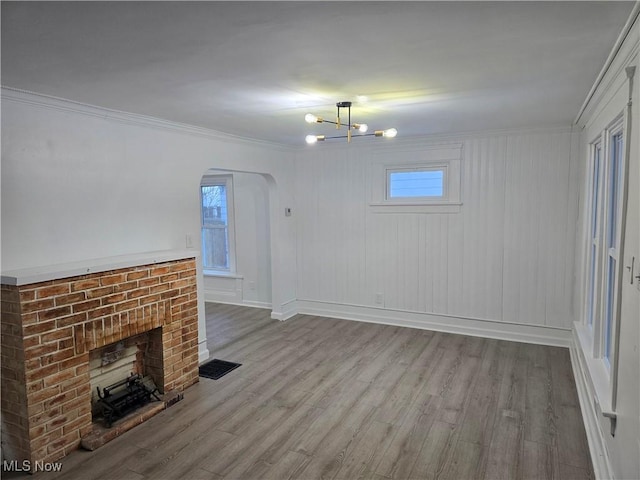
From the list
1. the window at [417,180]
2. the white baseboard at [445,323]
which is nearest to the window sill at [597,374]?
the white baseboard at [445,323]

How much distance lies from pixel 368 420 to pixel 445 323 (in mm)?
2338

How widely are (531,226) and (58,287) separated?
4.44m

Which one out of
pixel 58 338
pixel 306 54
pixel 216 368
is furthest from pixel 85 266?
pixel 306 54

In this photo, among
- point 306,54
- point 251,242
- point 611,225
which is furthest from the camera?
point 251,242

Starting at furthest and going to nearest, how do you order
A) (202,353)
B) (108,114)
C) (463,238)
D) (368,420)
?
(463,238)
(202,353)
(108,114)
(368,420)

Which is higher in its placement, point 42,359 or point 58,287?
point 58,287

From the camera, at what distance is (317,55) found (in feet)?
6.59

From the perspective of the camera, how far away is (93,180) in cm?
311

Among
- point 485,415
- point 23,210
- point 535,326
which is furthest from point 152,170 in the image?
point 535,326

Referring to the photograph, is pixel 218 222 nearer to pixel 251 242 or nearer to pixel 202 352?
pixel 251 242

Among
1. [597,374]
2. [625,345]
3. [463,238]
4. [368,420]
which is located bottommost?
[368,420]

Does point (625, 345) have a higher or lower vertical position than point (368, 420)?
higher

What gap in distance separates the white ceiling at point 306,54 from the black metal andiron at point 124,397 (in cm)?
214

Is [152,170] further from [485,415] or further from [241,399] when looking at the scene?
[485,415]
